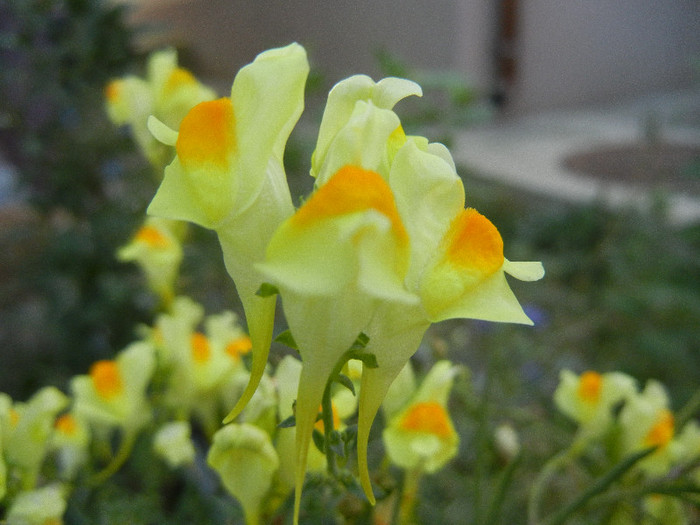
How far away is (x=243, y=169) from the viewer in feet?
0.69

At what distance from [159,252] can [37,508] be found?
357mm

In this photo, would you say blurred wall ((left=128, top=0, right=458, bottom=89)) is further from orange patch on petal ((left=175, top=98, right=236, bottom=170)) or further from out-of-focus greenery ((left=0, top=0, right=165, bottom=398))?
orange patch on petal ((left=175, top=98, right=236, bottom=170))

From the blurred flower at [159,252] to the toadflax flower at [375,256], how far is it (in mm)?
452

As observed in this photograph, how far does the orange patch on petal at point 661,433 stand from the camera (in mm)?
439

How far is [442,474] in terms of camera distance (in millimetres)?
626

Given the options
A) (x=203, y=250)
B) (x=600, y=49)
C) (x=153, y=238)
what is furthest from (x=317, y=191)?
(x=600, y=49)

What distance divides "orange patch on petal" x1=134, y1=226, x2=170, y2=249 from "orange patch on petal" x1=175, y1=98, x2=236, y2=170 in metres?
0.45

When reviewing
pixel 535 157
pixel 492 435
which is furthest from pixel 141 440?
pixel 535 157

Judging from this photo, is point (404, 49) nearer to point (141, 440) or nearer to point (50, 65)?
point (50, 65)

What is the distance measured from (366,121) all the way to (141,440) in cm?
50

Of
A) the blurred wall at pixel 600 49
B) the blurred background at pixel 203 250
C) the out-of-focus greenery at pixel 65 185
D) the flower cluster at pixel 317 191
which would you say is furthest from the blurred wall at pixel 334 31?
the flower cluster at pixel 317 191

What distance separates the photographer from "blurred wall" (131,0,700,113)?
3.31 m

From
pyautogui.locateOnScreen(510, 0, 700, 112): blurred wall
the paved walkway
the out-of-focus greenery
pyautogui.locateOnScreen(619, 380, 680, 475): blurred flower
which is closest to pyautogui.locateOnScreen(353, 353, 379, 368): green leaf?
pyautogui.locateOnScreen(619, 380, 680, 475): blurred flower

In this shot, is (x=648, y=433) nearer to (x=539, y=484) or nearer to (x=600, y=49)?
(x=539, y=484)
